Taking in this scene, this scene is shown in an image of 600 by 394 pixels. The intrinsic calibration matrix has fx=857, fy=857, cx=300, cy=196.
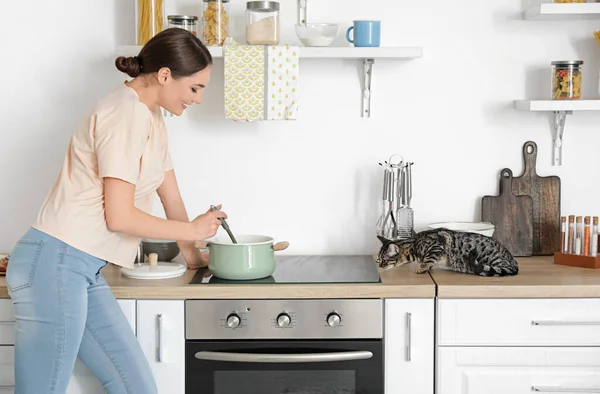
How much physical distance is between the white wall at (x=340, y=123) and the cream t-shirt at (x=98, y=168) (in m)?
0.81

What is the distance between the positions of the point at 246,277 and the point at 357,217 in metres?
0.66

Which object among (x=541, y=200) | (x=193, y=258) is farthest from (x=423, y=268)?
(x=193, y=258)

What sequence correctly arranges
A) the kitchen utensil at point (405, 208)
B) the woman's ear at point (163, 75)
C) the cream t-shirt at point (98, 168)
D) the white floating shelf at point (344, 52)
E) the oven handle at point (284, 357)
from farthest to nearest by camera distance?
the kitchen utensil at point (405, 208) < the white floating shelf at point (344, 52) < the oven handle at point (284, 357) < the woman's ear at point (163, 75) < the cream t-shirt at point (98, 168)

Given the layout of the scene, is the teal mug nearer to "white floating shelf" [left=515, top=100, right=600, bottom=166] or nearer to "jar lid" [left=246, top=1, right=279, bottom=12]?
"jar lid" [left=246, top=1, right=279, bottom=12]

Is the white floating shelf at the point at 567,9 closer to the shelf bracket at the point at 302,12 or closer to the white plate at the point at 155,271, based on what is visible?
the shelf bracket at the point at 302,12

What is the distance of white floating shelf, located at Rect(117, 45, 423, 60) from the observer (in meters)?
2.89

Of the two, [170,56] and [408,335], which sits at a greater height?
[170,56]

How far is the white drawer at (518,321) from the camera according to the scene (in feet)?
8.54

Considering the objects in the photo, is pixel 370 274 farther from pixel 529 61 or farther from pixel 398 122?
pixel 529 61

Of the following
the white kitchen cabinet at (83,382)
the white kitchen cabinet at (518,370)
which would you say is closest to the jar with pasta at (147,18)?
the white kitchen cabinet at (83,382)

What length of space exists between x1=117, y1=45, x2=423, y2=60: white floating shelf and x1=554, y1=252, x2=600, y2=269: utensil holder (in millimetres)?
842

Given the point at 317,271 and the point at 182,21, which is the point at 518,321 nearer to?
the point at 317,271

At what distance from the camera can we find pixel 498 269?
8.90ft

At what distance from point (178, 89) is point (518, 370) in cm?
133
